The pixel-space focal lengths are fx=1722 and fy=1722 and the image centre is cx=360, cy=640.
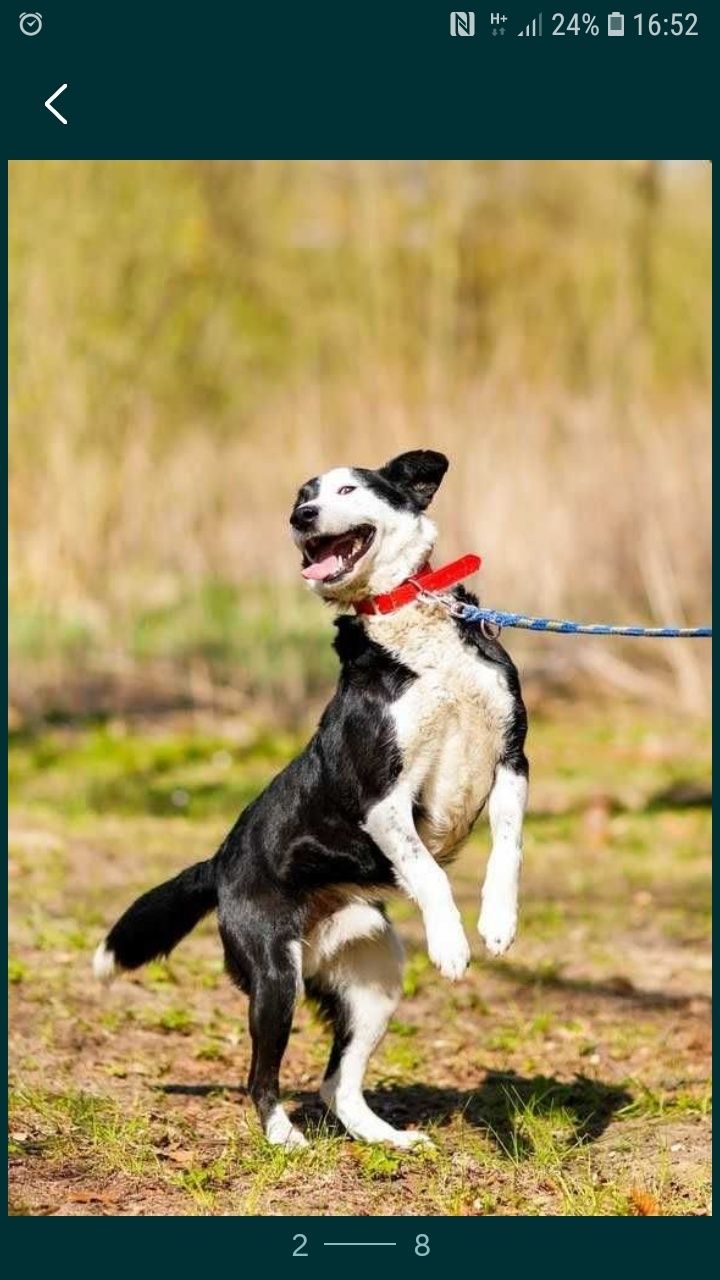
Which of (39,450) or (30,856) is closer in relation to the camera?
(30,856)

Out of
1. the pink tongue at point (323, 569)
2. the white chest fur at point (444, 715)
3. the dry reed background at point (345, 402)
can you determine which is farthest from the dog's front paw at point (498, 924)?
the dry reed background at point (345, 402)

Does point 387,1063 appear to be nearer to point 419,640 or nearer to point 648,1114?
point 648,1114

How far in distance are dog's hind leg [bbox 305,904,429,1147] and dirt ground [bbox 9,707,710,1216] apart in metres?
0.12

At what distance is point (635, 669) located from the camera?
14711mm

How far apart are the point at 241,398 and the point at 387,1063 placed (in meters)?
13.9

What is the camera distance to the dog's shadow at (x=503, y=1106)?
16.0ft

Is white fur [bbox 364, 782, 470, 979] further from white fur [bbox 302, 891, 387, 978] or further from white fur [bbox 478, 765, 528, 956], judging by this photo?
white fur [bbox 302, 891, 387, 978]

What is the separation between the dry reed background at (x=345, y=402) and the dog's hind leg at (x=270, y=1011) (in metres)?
8.70

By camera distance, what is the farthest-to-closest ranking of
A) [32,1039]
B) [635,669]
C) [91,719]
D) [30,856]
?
[635,669], [91,719], [30,856], [32,1039]

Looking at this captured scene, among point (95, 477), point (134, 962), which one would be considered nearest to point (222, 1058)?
point (134, 962)

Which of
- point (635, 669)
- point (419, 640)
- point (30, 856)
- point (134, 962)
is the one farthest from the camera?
point (635, 669)

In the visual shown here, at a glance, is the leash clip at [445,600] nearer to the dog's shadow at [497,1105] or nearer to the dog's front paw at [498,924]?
the dog's front paw at [498,924]

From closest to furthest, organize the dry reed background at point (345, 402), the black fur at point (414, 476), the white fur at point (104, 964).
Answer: the black fur at point (414, 476), the white fur at point (104, 964), the dry reed background at point (345, 402)

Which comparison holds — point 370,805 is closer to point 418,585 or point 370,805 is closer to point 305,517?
point 418,585
